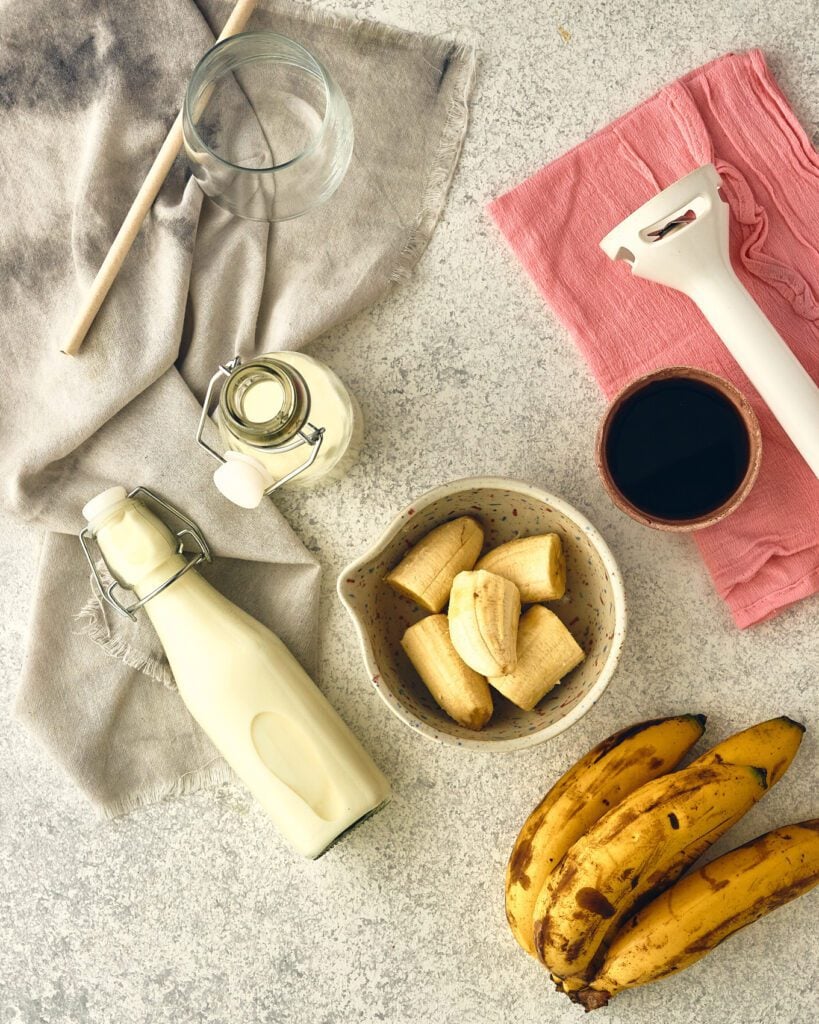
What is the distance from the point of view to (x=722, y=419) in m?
0.78

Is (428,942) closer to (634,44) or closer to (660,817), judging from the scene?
(660,817)

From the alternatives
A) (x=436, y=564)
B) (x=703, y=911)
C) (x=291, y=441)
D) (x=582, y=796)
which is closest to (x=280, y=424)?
(x=291, y=441)

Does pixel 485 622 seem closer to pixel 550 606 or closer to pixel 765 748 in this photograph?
pixel 550 606

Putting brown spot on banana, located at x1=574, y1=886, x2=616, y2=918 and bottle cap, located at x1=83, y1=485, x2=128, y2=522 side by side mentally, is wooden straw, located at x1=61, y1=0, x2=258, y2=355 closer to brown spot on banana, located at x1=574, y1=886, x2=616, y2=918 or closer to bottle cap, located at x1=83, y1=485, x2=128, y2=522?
bottle cap, located at x1=83, y1=485, x2=128, y2=522

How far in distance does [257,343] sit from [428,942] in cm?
58

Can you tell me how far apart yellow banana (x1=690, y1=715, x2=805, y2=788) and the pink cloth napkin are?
97mm

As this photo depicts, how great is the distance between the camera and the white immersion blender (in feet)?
2.48

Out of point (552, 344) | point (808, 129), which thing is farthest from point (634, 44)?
point (552, 344)

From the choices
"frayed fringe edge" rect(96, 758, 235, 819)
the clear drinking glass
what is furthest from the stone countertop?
the clear drinking glass

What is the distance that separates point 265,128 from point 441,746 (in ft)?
1.92

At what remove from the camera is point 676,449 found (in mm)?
783

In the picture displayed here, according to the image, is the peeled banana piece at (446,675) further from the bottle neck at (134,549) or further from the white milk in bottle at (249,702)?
the bottle neck at (134,549)

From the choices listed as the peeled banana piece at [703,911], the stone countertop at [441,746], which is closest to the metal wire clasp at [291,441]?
the stone countertop at [441,746]

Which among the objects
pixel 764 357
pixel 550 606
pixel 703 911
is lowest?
pixel 703 911
